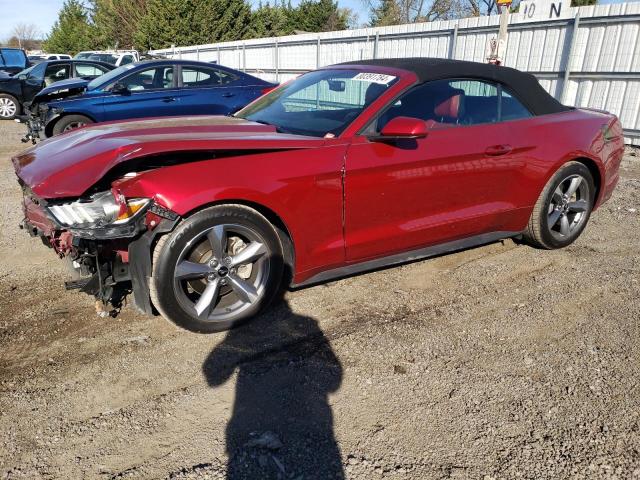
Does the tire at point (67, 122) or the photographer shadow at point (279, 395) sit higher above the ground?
the tire at point (67, 122)

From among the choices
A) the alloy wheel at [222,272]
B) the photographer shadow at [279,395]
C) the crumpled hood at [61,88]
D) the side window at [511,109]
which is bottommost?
the photographer shadow at [279,395]

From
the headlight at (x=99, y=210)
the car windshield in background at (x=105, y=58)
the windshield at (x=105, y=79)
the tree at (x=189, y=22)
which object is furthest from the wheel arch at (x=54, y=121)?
the tree at (x=189, y=22)

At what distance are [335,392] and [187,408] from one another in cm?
75

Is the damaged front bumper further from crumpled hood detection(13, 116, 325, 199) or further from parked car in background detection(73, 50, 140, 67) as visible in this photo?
parked car in background detection(73, 50, 140, 67)

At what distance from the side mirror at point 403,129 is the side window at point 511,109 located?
118 centimetres

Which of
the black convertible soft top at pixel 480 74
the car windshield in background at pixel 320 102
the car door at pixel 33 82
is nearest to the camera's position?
the car windshield in background at pixel 320 102

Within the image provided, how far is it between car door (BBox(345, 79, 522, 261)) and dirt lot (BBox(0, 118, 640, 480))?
0.47m

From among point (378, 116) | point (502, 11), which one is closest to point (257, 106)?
point (378, 116)

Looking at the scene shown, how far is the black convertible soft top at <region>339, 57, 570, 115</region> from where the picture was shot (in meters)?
3.83

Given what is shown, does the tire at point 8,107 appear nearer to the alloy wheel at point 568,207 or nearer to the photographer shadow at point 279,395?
the photographer shadow at point 279,395

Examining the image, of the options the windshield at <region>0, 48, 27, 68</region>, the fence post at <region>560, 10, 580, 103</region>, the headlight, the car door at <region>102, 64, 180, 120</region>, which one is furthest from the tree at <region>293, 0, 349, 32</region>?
the headlight

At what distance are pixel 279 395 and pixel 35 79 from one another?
14.4 m

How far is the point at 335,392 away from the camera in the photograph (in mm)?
2691

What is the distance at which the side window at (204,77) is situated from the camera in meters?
8.90
